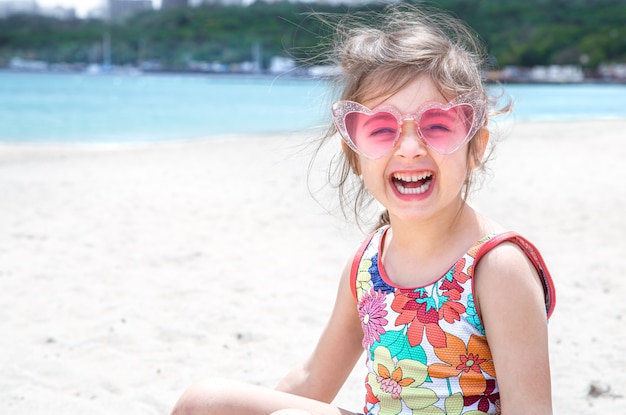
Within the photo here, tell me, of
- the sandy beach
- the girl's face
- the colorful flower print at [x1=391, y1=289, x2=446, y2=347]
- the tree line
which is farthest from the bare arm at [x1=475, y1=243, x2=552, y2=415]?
the tree line

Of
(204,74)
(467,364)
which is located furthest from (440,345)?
(204,74)

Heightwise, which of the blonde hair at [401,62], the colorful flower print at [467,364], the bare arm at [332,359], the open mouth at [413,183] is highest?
the blonde hair at [401,62]

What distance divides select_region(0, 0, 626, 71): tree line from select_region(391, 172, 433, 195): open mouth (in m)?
64.0

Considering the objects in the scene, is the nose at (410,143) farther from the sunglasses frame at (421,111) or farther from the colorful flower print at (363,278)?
the colorful flower print at (363,278)

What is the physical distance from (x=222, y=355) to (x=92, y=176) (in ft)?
21.4

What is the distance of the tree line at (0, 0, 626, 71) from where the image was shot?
259 feet

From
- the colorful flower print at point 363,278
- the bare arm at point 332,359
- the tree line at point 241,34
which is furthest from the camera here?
the tree line at point 241,34

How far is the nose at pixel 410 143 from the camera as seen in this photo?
5.58 feet

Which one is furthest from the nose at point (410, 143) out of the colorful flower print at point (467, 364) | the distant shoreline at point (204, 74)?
the distant shoreline at point (204, 74)

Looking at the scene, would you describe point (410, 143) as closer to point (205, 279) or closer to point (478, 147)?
point (478, 147)

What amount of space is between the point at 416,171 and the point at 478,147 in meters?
0.21

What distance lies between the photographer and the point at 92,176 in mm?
9336

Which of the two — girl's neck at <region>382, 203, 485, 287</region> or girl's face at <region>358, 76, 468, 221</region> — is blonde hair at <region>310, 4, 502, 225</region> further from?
girl's neck at <region>382, 203, 485, 287</region>

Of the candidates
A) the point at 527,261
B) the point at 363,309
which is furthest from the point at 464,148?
the point at 363,309
